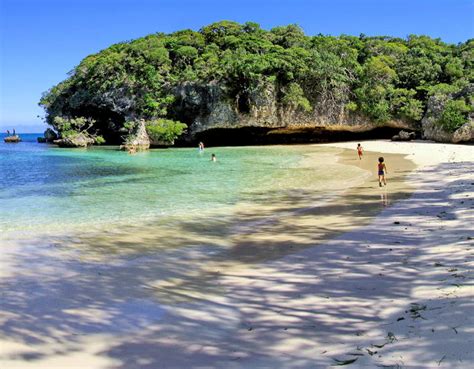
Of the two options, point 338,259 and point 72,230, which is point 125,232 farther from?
point 338,259

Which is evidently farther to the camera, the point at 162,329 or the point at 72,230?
the point at 72,230

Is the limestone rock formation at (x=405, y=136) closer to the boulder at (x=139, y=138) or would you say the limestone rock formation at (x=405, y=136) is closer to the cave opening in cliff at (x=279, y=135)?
the cave opening in cliff at (x=279, y=135)

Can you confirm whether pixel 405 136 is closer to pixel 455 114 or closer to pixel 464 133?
pixel 455 114

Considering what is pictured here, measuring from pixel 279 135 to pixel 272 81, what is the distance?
8984mm

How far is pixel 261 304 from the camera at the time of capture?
5512 millimetres

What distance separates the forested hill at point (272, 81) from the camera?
141 feet

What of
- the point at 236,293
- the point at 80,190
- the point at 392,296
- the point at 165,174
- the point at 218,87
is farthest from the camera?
the point at 218,87

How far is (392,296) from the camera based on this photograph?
17.4 feet

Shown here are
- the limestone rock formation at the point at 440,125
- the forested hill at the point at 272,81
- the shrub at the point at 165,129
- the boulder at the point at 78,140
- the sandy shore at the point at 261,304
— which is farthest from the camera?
the boulder at the point at 78,140

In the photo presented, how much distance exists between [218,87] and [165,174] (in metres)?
23.5

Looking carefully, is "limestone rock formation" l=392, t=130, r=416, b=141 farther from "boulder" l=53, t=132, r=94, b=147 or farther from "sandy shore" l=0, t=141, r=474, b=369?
"boulder" l=53, t=132, r=94, b=147

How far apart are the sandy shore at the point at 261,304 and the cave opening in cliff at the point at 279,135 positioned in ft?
131

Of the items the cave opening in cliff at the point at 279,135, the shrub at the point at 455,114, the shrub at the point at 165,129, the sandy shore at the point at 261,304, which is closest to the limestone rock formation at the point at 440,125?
the shrub at the point at 455,114

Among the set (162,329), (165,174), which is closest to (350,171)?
(165,174)
